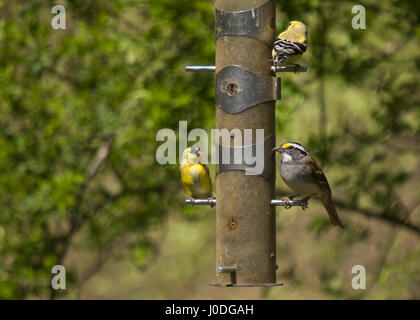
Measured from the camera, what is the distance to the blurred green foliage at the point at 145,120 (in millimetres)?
10711

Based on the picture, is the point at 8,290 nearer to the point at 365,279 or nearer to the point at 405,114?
the point at 365,279

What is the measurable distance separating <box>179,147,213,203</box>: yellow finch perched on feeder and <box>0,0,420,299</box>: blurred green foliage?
2132 mm

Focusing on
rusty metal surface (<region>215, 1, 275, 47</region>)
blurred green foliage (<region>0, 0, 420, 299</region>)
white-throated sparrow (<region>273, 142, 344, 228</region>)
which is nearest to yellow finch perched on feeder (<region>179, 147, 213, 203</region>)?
white-throated sparrow (<region>273, 142, 344, 228</region>)

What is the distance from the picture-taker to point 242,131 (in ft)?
23.5

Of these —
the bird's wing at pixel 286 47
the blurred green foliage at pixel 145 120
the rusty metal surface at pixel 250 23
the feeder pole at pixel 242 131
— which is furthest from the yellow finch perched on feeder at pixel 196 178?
the blurred green foliage at pixel 145 120

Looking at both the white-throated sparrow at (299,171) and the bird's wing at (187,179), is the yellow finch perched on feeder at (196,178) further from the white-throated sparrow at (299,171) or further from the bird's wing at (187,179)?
the white-throated sparrow at (299,171)

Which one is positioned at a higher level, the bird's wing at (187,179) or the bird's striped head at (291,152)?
the bird's striped head at (291,152)

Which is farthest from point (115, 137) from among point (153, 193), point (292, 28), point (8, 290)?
point (292, 28)

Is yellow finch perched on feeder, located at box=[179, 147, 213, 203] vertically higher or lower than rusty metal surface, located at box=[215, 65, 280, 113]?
lower

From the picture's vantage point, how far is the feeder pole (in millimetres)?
7082

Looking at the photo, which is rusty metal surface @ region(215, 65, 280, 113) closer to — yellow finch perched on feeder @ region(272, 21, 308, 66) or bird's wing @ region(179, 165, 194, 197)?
yellow finch perched on feeder @ region(272, 21, 308, 66)

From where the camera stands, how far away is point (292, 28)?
7.53 meters

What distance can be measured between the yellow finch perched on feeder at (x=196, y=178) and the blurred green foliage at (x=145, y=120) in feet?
6.99

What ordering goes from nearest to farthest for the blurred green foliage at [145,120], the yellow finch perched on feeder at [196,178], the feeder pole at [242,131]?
the feeder pole at [242,131] → the yellow finch perched on feeder at [196,178] → the blurred green foliage at [145,120]
